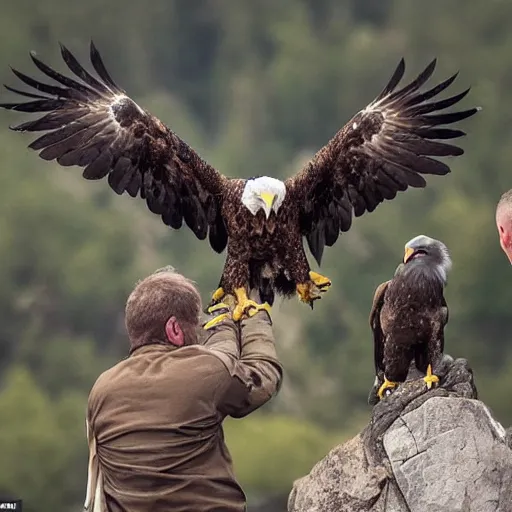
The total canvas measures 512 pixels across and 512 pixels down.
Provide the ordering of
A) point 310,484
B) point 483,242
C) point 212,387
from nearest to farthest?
1. point 212,387
2. point 310,484
3. point 483,242

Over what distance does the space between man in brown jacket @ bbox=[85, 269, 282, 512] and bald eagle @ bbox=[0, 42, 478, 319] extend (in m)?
0.90

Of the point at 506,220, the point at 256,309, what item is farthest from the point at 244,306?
the point at 506,220

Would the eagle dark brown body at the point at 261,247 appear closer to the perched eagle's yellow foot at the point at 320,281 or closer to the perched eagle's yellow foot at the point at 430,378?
the perched eagle's yellow foot at the point at 320,281

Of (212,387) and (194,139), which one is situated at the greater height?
(194,139)

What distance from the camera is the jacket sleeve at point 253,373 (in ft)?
7.09

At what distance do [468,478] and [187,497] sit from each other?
130 cm

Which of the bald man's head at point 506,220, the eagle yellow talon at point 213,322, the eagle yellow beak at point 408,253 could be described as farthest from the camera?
the eagle yellow beak at point 408,253

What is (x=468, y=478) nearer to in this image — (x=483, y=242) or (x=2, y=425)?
(x=483, y=242)

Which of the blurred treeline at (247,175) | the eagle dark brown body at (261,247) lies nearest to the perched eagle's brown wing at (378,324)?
the eagle dark brown body at (261,247)

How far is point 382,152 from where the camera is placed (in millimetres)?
3326

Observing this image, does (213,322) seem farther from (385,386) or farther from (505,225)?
(385,386)

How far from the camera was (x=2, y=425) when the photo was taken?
862cm

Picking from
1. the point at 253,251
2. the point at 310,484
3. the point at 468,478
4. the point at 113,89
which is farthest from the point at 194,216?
the point at 468,478

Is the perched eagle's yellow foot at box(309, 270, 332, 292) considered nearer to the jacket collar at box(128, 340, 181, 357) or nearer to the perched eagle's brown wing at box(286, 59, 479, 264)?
the perched eagle's brown wing at box(286, 59, 479, 264)
